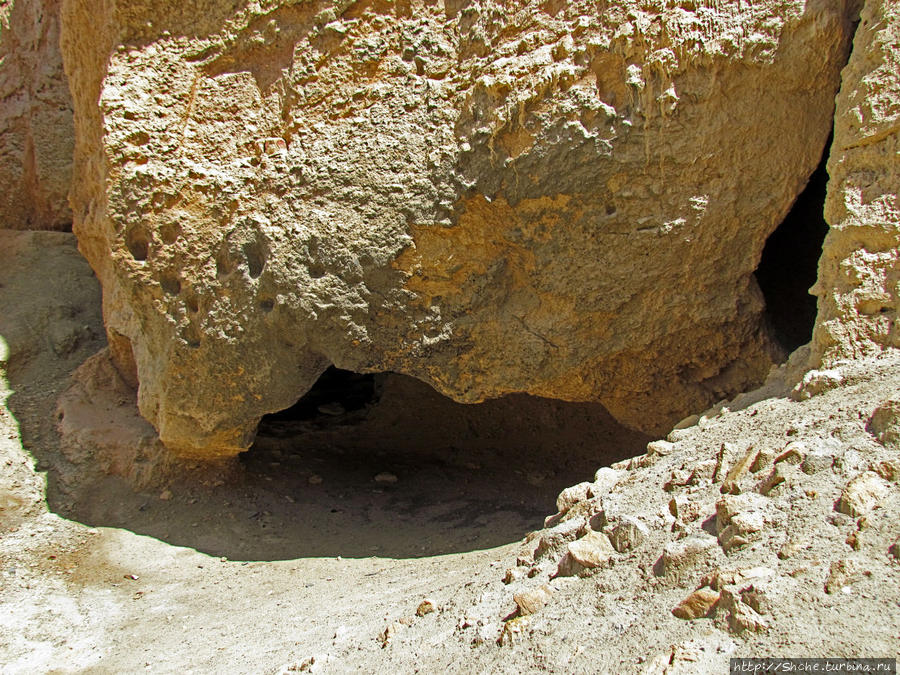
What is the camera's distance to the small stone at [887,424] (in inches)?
53.7

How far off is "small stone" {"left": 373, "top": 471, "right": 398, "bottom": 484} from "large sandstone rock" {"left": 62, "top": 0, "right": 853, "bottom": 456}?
865 mm

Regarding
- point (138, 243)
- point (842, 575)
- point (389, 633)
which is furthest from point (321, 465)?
point (842, 575)

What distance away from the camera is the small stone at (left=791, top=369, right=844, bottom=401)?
171 cm

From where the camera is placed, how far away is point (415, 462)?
12.1 ft

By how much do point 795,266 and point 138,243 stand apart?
2.57 metres

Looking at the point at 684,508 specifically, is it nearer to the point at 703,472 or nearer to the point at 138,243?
the point at 703,472

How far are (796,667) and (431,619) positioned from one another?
836 millimetres

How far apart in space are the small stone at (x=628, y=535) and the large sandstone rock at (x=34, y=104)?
3732 millimetres

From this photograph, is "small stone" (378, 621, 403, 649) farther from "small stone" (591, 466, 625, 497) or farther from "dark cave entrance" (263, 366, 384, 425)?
"dark cave entrance" (263, 366, 384, 425)

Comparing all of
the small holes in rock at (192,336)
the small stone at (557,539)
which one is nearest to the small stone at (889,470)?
the small stone at (557,539)

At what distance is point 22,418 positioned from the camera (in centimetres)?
322

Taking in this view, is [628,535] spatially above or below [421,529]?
above

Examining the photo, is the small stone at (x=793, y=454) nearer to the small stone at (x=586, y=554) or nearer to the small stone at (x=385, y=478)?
the small stone at (x=586, y=554)

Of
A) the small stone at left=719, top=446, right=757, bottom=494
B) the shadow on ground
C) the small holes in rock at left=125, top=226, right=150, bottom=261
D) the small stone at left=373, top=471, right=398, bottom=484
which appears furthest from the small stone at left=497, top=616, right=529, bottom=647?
the small stone at left=373, top=471, right=398, bottom=484
